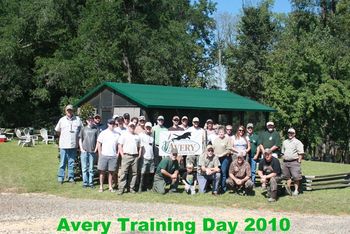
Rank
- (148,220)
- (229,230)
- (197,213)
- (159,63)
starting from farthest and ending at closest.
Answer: (159,63) < (197,213) < (148,220) < (229,230)

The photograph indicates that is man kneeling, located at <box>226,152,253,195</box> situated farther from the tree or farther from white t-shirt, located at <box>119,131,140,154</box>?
the tree

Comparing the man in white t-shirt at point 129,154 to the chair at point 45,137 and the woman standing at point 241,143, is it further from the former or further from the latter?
the chair at point 45,137

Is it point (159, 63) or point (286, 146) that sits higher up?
point (159, 63)

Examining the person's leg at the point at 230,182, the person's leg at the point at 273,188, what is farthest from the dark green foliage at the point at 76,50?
the person's leg at the point at 273,188

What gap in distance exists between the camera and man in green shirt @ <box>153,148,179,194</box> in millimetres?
12320

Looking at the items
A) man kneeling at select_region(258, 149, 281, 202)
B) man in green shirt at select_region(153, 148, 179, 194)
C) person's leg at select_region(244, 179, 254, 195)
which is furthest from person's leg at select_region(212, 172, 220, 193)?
man kneeling at select_region(258, 149, 281, 202)

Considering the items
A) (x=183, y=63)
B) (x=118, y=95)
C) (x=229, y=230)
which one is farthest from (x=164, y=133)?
(x=183, y=63)

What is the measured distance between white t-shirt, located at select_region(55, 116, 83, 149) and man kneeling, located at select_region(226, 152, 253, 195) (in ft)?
13.6

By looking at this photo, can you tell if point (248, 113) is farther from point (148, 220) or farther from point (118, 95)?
point (148, 220)

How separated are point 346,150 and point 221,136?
26.9 meters

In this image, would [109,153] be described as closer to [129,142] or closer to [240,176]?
[129,142]

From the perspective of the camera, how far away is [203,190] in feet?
41.0

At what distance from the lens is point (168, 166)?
12539 mm

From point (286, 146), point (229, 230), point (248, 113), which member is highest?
point (248, 113)
